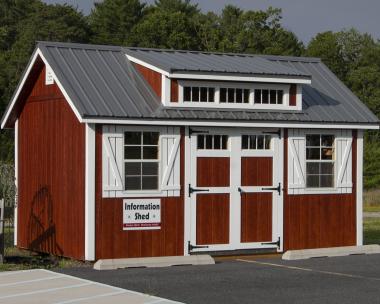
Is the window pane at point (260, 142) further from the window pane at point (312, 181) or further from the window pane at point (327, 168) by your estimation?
the window pane at point (327, 168)

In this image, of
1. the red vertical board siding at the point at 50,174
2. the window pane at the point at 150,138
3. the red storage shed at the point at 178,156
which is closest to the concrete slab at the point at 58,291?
the red storage shed at the point at 178,156

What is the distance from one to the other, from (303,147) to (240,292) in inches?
221

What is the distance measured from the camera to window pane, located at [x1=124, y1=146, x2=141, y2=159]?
1734cm

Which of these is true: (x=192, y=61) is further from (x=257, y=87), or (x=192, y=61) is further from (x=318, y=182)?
(x=318, y=182)

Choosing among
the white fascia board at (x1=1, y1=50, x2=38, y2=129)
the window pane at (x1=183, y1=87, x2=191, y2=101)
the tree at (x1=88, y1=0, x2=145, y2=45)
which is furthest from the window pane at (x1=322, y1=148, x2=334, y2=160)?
the tree at (x1=88, y1=0, x2=145, y2=45)

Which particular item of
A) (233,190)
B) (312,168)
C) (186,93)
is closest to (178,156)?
(186,93)

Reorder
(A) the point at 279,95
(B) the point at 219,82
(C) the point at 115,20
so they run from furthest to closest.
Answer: (C) the point at 115,20 < (A) the point at 279,95 < (B) the point at 219,82

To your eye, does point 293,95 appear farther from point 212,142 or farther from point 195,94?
point 195,94

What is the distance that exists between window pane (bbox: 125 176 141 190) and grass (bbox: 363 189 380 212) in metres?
21.3

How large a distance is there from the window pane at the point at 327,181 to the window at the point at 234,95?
7.32ft

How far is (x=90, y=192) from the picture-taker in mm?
16859

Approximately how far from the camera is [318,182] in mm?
19234

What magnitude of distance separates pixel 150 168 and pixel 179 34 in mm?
47926

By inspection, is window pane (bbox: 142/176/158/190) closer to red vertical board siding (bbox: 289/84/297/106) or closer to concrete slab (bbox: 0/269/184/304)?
concrete slab (bbox: 0/269/184/304)
